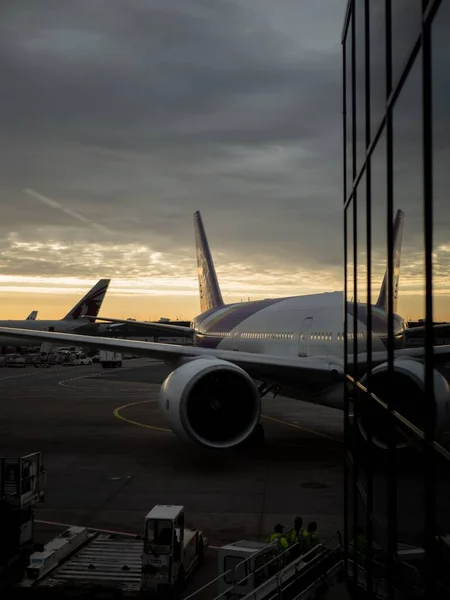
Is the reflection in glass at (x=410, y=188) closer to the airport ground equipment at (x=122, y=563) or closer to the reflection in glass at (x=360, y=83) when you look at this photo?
the reflection in glass at (x=360, y=83)

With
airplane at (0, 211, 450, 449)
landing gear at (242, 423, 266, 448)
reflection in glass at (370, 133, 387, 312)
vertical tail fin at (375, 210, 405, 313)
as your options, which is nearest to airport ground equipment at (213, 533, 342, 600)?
airplane at (0, 211, 450, 449)

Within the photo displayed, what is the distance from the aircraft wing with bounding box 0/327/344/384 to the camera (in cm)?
1675

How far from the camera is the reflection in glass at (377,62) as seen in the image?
5.16 metres

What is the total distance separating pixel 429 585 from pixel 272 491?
10.8 metres

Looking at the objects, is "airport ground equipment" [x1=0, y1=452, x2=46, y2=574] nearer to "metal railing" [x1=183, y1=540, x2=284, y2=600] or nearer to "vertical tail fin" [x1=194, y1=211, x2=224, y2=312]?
"metal railing" [x1=183, y1=540, x2=284, y2=600]

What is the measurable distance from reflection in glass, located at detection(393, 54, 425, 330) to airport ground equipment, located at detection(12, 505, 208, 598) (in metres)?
6.02

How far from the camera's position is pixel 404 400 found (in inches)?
182

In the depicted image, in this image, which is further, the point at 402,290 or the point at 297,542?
the point at 297,542

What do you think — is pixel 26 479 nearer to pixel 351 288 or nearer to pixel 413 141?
pixel 351 288

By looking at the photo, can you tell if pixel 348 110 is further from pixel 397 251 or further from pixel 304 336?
pixel 304 336

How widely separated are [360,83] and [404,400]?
3.79m

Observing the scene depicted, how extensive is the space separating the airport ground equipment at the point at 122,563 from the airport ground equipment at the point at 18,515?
39cm

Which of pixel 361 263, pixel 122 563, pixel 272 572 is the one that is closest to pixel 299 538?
pixel 272 572

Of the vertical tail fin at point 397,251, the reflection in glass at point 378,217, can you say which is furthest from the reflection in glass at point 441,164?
the reflection in glass at point 378,217
